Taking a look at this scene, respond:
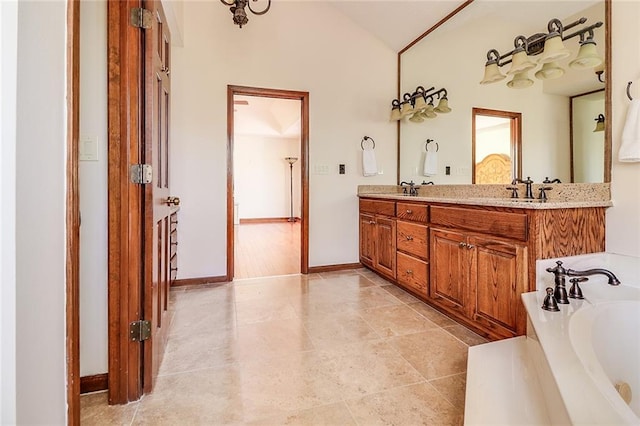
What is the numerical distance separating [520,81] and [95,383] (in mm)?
2981

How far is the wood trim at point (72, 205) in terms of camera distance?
72 cm

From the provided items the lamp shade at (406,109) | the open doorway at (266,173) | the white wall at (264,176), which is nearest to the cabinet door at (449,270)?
the lamp shade at (406,109)

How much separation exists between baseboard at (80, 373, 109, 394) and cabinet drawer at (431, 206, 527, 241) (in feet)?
6.71

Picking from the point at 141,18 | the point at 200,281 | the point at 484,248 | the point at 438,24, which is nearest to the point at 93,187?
the point at 141,18

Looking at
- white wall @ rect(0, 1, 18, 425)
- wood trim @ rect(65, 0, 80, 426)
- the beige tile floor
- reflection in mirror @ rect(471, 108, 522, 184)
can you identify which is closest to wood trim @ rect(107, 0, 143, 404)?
the beige tile floor

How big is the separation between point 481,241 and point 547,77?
1.14 m

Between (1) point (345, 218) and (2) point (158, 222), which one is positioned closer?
(2) point (158, 222)

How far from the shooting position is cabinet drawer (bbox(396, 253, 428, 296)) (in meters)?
2.42

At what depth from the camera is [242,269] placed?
3.53 m

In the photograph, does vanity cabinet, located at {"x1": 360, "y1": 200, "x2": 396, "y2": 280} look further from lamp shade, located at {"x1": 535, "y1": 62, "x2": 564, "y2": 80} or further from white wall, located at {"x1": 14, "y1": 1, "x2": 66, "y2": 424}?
white wall, located at {"x1": 14, "y1": 1, "x2": 66, "y2": 424}

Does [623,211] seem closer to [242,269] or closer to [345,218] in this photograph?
[345,218]

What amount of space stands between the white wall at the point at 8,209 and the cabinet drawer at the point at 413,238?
2283mm

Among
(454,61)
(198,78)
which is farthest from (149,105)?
(454,61)

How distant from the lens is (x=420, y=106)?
3170mm
